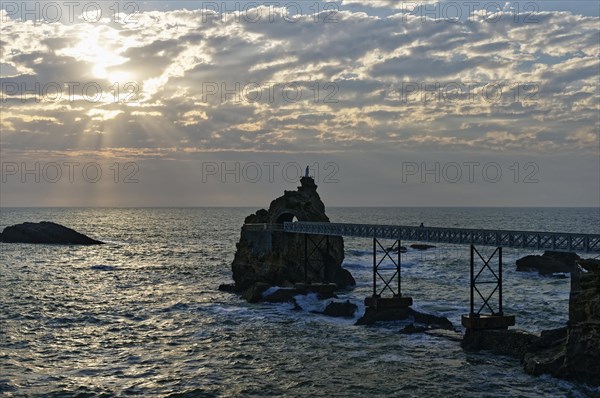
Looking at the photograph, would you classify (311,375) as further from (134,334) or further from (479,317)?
(134,334)

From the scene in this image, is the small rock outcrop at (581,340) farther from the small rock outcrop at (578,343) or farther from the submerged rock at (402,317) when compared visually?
the submerged rock at (402,317)

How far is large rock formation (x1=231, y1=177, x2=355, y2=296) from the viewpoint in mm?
72375

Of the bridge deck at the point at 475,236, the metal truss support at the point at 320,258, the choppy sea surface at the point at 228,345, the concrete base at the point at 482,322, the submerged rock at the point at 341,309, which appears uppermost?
the bridge deck at the point at 475,236

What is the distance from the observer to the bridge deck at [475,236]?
40.4 meters

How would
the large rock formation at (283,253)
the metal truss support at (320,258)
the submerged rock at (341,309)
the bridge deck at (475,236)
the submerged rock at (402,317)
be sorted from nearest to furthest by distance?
the bridge deck at (475,236) → the submerged rock at (402,317) → the submerged rock at (341,309) → the large rock formation at (283,253) → the metal truss support at (320,258)

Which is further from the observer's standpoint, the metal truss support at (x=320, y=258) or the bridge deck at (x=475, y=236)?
the metal truss support at (x=320, y=258)

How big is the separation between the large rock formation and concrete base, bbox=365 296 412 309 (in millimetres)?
15374

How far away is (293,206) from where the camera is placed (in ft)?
261

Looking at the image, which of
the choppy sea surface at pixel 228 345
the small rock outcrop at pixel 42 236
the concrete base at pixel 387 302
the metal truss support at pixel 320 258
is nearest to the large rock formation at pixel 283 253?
the metal truss support at pixel 320 258

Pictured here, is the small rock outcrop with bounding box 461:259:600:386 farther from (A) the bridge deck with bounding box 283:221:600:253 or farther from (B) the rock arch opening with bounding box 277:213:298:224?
(B) the rock arch opening with bounding box 277:213:298:224

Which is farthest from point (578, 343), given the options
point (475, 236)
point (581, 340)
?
point (475, 236)

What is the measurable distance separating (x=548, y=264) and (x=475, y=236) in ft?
158

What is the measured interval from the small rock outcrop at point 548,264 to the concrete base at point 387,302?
42375 millimetres

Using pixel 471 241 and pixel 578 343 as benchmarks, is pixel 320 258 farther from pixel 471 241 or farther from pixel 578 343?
pixel 578 343
